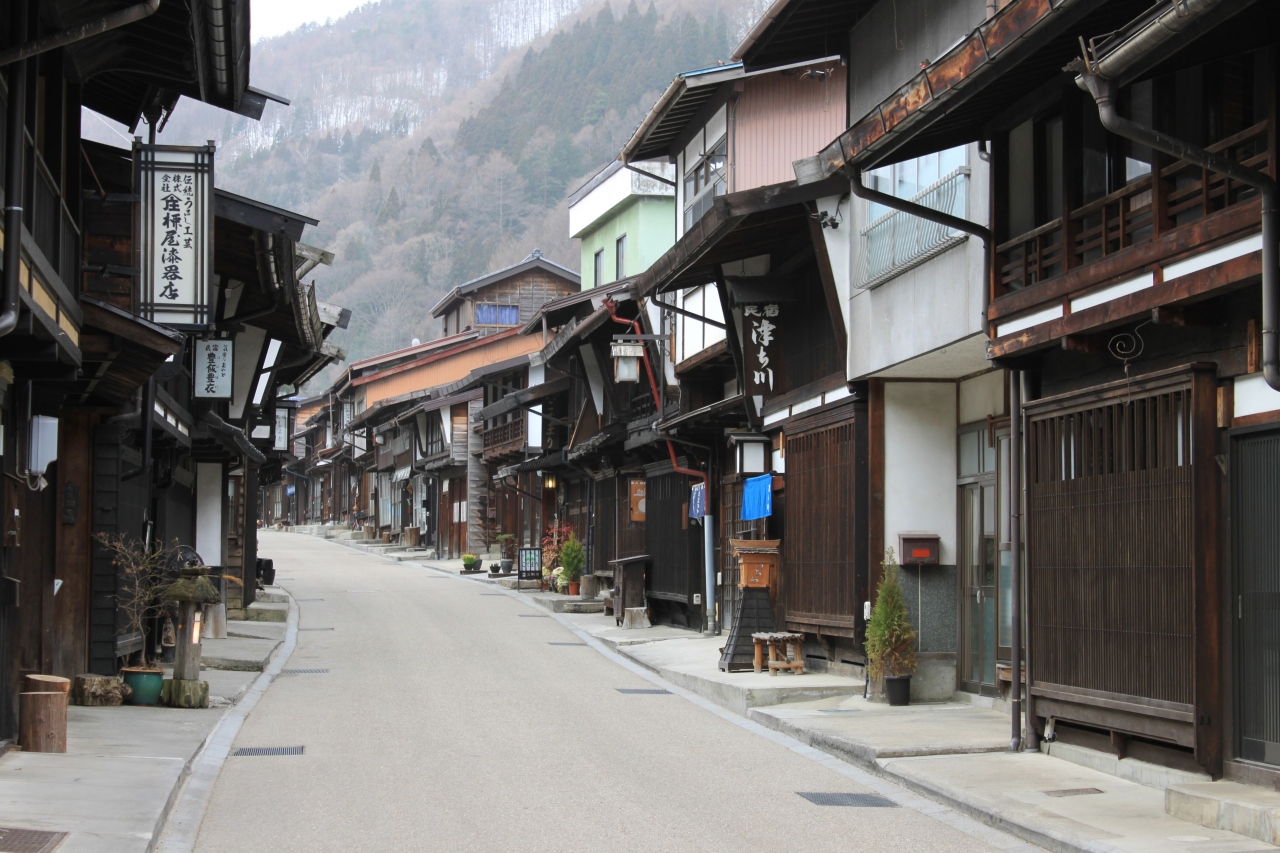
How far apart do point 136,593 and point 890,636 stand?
356 inches

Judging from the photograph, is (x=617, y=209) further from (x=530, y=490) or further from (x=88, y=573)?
(x=88, y=573)

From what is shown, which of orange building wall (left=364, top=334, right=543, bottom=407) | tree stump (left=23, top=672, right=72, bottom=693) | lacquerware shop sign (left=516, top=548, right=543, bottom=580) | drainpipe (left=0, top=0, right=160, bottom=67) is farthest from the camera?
orange building wall (left=364, top=334, right=543, bottom=407)

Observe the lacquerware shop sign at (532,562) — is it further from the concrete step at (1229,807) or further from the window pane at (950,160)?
the concrete step at (1229,807)

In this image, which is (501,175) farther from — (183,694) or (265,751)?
(265,751)

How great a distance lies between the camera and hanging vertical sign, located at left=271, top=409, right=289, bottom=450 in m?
36.5

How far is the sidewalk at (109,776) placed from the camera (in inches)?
348

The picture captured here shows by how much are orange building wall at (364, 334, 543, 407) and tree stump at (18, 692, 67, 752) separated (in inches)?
1675

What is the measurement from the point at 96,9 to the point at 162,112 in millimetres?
5395

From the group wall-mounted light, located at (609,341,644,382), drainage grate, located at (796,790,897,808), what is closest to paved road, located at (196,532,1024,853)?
drainage grate, located at (796,790,897,808)

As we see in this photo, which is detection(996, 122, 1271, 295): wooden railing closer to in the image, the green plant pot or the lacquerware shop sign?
the green plant pot

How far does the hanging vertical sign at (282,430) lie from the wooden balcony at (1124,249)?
26651 millimetres

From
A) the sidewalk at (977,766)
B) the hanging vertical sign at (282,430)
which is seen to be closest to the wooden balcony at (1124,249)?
the sidewalk at (977,766)

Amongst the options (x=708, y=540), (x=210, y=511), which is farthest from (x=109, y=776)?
(x=210, y=511)

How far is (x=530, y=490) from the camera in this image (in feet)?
154
